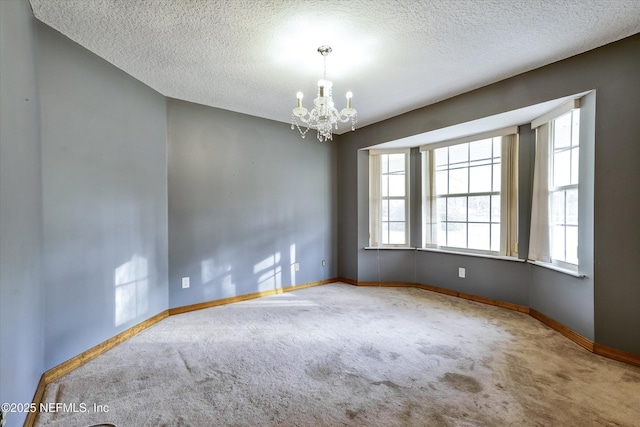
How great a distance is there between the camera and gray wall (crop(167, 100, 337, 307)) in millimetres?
3715

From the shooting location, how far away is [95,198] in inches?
104

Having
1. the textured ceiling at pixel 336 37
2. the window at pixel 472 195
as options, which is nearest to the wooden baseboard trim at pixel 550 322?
the window at pixel 472 195

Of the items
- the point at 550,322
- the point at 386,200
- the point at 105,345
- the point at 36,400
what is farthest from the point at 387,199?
the point at 36,400

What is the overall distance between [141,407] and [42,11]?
2755 millimetres

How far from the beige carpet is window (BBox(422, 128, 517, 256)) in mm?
1144

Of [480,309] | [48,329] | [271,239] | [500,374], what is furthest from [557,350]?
[48,329]

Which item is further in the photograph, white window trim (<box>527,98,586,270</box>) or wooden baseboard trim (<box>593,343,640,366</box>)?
white window trim (<box>527,98,586,270</box>)

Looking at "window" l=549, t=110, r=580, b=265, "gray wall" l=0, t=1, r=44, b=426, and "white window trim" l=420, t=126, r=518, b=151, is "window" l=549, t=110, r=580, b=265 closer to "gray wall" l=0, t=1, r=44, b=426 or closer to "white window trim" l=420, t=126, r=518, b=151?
"white window trim" l=420, t=126, r=518, b=151

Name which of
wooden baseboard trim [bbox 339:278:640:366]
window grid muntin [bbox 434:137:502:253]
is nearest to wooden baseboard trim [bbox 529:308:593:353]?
wooden baseboard trim [bbox 339:278:640:366]

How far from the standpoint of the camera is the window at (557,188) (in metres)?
2.97

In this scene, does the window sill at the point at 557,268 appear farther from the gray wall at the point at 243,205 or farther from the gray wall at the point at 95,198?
the gray wall at the point at 95,198

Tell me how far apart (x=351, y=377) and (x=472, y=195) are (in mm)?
3153

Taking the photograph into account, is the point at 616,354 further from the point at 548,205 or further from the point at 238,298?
the point at 238,298

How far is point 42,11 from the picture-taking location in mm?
2092
